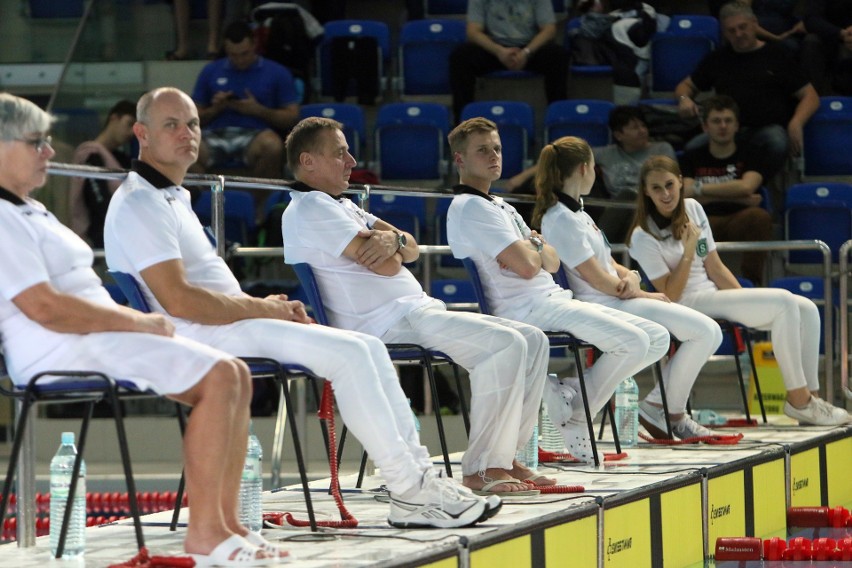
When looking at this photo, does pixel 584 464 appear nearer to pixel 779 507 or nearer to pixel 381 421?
pixel 779 507

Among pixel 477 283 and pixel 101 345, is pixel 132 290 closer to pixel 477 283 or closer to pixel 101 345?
pixel 101 345

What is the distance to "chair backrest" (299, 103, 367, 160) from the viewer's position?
894 centimetres

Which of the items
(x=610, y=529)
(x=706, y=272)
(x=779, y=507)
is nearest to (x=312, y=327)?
(x=610, y=529)

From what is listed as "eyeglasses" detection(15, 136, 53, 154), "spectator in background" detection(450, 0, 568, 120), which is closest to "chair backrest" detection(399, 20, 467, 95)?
"spectator in background" detection(450, 0, 568, 120)

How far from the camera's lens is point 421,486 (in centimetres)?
347

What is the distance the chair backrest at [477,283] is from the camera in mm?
4824

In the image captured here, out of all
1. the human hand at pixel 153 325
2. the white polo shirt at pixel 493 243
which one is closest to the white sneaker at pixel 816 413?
the white polo shirt at pixel 493 243

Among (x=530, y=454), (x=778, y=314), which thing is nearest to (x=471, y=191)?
(x=530, y=454)

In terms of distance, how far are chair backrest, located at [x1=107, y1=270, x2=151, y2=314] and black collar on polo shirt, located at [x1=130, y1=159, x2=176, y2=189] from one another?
240 millimetres

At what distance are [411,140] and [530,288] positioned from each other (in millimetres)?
4157

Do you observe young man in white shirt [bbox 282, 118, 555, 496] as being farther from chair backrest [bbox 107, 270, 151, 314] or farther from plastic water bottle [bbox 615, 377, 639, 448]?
plastic water bottle [bbox 615, 377, 639, 448]

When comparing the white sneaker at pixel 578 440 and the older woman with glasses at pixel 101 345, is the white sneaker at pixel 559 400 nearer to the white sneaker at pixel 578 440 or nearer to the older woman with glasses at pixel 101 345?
the white sneaker at pixel 578 440

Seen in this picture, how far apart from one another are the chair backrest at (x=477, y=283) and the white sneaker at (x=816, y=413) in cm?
213

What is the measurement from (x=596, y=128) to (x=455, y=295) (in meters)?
1.71
